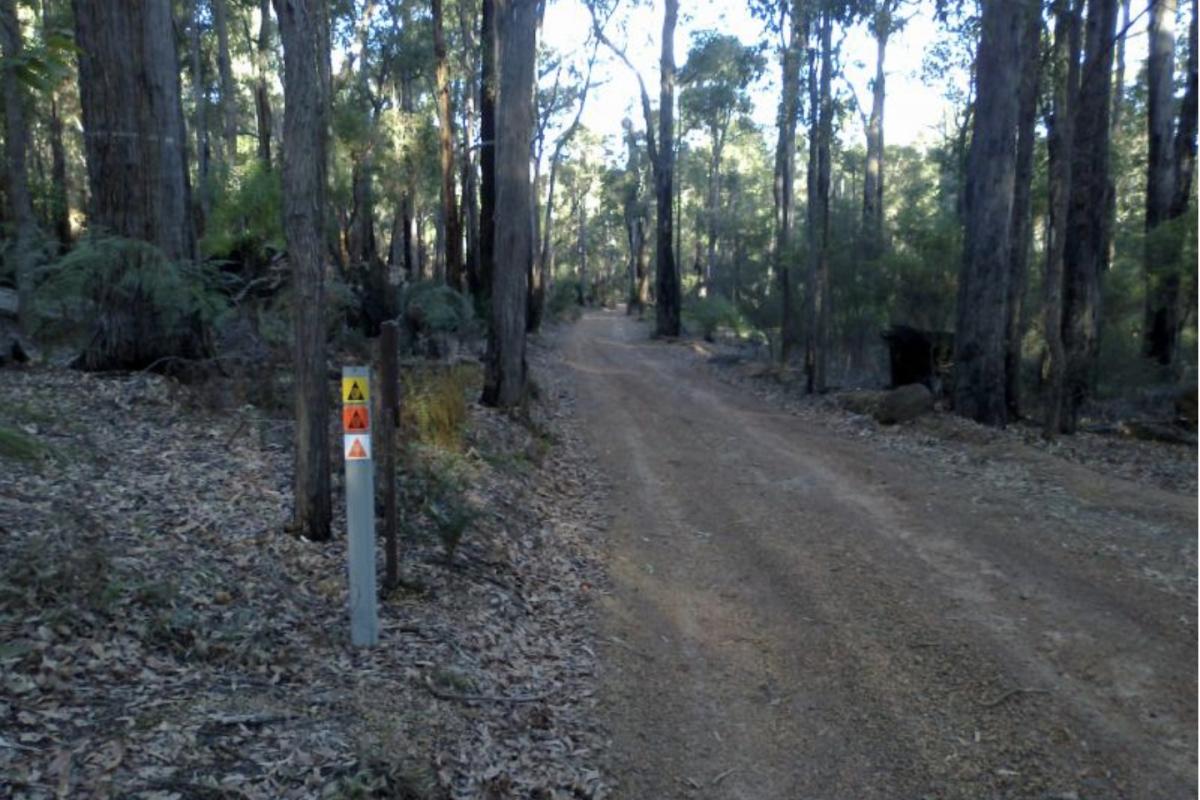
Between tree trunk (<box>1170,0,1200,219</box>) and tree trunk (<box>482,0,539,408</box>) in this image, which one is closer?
tree trunk (<box>482,0,539,408</box>)

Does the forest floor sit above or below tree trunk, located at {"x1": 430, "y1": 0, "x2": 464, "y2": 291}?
below

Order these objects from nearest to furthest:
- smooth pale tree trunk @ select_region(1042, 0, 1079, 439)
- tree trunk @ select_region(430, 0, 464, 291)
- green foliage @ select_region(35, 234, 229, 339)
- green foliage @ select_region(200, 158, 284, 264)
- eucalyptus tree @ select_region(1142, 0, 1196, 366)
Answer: green foliage @ select_region(35, 234, 229, 339), smooth pale tree trunk @ select_region(1042, 0, 1079, 439), green foliage @ select_region(200, 158, 284, 264), eucalyptus tree @ select_region(1142, 0, 1196, 366), tree trunk @ select_region(430, 0, 464, 291)

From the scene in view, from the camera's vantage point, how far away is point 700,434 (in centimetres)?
1445

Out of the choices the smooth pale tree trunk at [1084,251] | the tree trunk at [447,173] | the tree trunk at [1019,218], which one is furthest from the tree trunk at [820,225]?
the tree trunk at [447,173]

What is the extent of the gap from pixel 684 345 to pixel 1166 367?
15.6 metres

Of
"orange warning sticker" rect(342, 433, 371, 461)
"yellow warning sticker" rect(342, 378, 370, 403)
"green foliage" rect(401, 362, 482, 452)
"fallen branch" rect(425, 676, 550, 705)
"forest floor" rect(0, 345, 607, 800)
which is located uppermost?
"yellow warning sticker" rect(342, 378, 370, 403)

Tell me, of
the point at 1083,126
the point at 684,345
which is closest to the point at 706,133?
the point at 684,345

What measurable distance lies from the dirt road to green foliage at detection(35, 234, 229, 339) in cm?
461

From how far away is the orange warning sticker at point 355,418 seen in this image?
5.44m

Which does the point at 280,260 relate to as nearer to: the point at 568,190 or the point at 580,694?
the point at 580,694

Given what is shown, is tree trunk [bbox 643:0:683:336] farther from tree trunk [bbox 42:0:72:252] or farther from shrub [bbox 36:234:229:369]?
shrub [bbox 36:234:229:369]

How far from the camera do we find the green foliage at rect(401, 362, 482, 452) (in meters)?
10.1

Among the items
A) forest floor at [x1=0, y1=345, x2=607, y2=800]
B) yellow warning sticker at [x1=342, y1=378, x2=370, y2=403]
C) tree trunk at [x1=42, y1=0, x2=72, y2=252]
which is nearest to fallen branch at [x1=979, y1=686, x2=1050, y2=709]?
forest floor at [x1=0, y1=345, x2=607, y2=800]

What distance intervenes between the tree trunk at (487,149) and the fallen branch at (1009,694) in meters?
14.4
